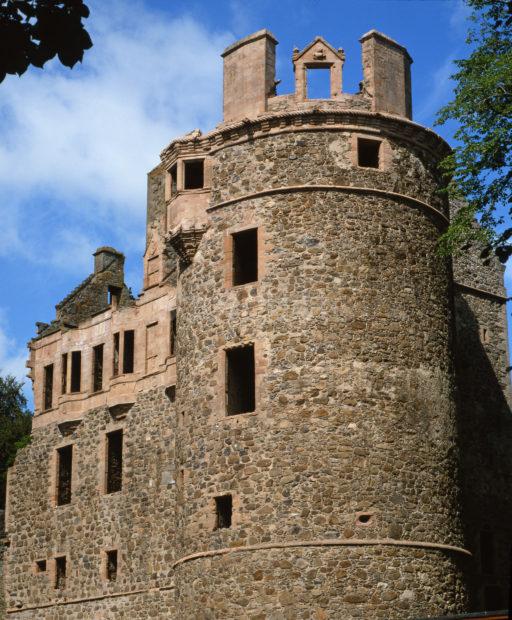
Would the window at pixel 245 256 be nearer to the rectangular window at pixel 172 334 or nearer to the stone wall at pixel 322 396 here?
the stone wall at pixel 322 396

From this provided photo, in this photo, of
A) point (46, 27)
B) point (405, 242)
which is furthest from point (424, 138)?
point (46, 27)

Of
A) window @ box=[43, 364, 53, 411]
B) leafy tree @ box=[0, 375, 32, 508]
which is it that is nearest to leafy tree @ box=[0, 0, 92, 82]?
window @ box=[43, 364, 53, 411]

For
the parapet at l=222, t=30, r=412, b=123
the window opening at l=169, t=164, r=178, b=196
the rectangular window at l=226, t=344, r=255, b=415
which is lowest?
the rectangular window at l=226, t=344, r=255, b=415

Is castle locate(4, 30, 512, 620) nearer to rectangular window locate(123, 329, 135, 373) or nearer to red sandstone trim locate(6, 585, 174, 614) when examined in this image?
red sandstone trim locate(6, 585, 174, 614)

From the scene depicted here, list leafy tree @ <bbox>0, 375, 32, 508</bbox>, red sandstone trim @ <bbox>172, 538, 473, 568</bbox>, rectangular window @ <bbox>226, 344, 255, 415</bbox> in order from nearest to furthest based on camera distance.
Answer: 1. red sandstone trim @ <bbox>172, 538, 473, 568</bbox>
2. rectangular window @ <bbox>226, 344, 255, 415</bbox>
3. leafy tree @ <bbox>0, 375, 32, 508</bbox>

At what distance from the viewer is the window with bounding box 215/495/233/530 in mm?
20844

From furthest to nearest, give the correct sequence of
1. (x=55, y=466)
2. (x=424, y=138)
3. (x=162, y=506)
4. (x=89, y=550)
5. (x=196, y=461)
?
(x=55, y=466) → (x=89, y=550) → (x=162, y=506) → (x=424, y=138) → (x=196, y=461)

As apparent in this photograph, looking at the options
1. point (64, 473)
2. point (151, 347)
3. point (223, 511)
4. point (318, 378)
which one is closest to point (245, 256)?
point (318, 378)

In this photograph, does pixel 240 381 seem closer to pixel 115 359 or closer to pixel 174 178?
pixel 174 178

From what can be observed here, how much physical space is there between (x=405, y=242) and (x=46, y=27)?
14.1 metres

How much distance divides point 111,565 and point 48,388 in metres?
6.36

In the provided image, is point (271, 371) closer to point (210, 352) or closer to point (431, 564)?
point (210, 352)

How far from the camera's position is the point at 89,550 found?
28.4 metres

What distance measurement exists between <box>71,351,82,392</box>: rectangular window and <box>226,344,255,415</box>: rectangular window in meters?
9.50
